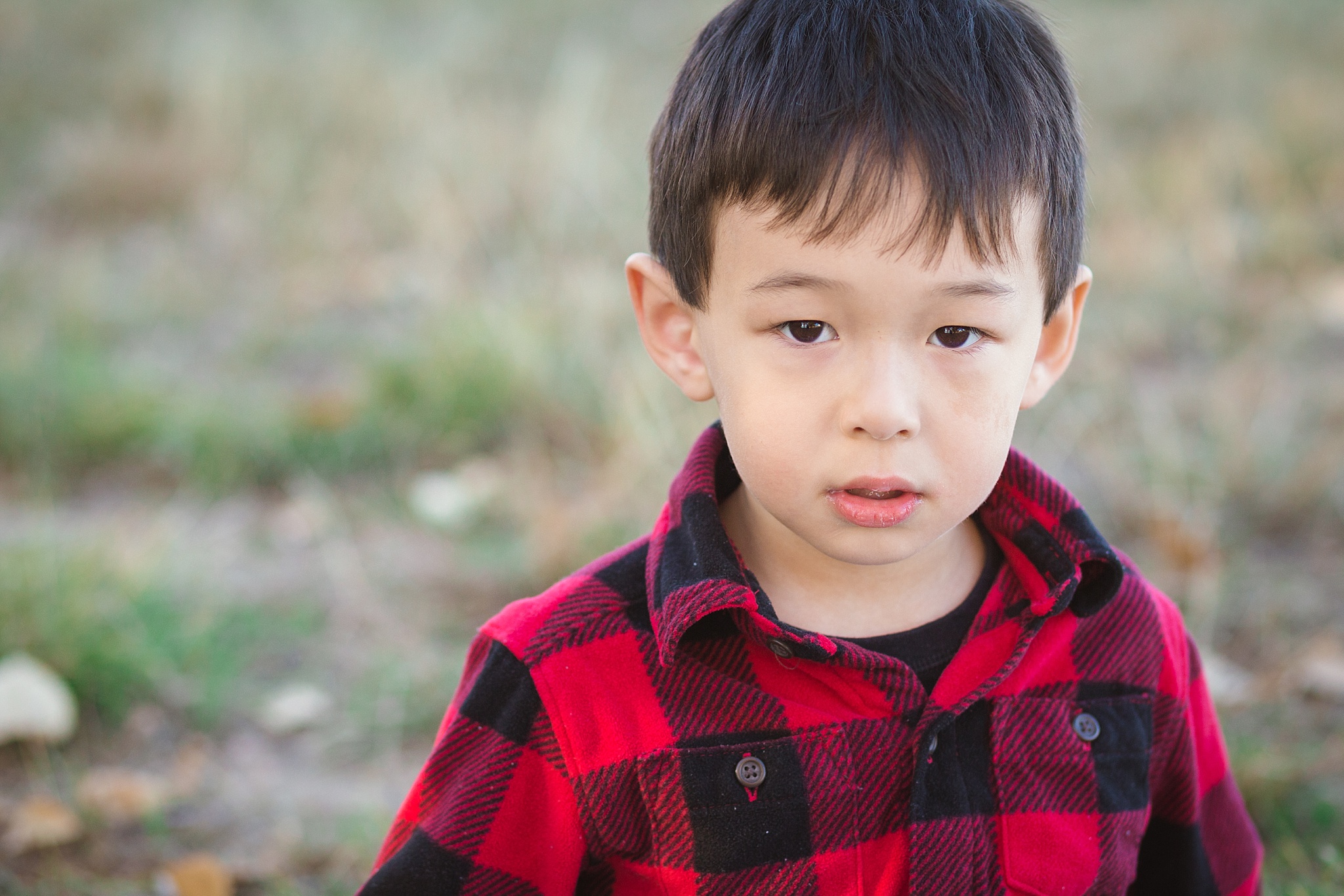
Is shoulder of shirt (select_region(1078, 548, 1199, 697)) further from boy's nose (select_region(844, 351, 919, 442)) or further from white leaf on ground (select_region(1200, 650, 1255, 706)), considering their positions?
white leaf on ground (select_region(1200, 650, 1255, 706))

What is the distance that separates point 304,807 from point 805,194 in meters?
1.47

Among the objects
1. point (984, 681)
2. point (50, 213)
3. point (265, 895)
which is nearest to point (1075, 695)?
point (984, 681)

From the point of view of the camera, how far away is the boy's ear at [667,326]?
1381 mm

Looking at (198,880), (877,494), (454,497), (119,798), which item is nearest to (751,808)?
(877,494)

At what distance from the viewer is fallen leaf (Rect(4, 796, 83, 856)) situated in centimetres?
192

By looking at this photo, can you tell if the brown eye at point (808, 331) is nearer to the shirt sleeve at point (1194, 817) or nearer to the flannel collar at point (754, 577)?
the flannel collar at point (754, 577)

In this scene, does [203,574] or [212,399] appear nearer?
[203,574]

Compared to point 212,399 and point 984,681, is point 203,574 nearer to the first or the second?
point 212,399

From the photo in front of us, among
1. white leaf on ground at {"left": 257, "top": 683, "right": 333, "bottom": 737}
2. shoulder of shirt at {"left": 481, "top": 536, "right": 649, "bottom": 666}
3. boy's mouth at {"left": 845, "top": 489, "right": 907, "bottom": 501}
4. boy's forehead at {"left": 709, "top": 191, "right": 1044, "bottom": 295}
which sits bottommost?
white leaf on ground at {"left": 257, "top": 683, "right": 333, "bottom": 737}

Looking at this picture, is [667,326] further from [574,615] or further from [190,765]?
[190,765]

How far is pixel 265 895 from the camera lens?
6.19 feet

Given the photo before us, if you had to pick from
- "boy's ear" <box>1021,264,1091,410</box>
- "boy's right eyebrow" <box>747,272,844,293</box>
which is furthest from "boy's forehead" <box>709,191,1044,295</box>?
"boy's ear" <box>1021,264,1091,410</box>

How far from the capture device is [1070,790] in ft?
4.41

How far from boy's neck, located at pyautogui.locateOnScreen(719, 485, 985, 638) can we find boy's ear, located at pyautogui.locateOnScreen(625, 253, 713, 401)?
0.17 metres
